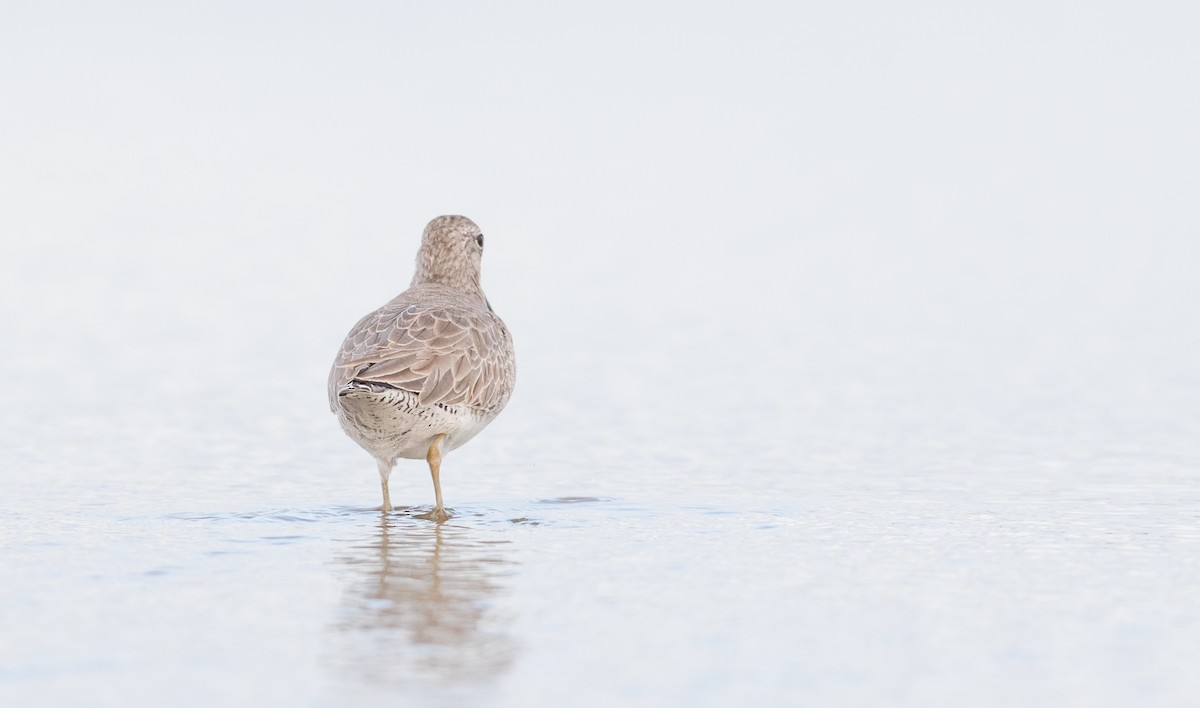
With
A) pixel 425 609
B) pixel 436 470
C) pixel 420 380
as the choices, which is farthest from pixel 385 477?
pixel 425 609

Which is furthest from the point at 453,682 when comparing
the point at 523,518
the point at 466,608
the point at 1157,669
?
the point at 523,518

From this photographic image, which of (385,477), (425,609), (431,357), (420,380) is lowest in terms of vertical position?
(425,609)

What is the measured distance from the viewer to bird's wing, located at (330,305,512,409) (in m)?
8.52

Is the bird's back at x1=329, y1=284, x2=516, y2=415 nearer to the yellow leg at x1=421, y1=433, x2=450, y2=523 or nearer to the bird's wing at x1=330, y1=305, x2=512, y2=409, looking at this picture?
the bird's wing at x1=330, y1=305, x2=512, y2=409

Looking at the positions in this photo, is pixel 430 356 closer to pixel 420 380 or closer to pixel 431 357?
pixel 431 357

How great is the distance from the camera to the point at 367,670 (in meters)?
4.92

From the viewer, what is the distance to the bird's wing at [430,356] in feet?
28.0

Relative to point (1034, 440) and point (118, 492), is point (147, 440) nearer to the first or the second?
point (118, 492)

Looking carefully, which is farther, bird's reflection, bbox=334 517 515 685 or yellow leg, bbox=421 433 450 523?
yellow leg, bbox=421 433 450 523

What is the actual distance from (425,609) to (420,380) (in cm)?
285

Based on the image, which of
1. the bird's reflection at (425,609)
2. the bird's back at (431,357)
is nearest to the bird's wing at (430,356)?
the bird's back at (431,357)

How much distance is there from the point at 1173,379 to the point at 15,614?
1090 cm

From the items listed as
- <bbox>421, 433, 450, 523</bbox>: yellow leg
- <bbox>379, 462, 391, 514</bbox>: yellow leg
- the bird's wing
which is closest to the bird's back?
the bird's wing

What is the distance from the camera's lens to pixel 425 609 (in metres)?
5.93
